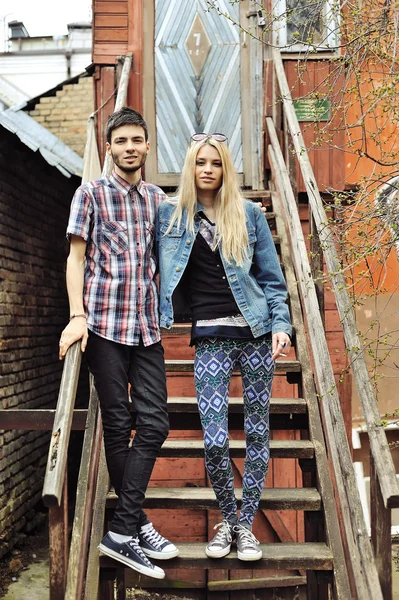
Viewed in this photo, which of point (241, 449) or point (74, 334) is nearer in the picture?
point (74, 334)

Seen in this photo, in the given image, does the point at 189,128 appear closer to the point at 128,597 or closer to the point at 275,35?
the point at 275,35

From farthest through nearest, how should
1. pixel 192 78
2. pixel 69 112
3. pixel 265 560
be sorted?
pixel 69 112
pixel 192 78
pixel 265 560

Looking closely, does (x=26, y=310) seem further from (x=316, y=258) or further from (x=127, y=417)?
(x=127, y=417)

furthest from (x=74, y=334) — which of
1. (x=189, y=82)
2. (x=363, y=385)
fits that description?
(x=189, y=82)

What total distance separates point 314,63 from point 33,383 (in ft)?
14.6

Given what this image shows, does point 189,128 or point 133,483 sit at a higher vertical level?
point 189,128

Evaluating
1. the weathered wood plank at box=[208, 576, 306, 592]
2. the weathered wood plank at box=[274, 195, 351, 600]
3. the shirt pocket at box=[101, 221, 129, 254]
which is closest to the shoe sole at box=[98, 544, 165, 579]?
the weathered wood plank at box=[274, 195, 351, 600]

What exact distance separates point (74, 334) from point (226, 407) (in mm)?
711

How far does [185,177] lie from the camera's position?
283cm

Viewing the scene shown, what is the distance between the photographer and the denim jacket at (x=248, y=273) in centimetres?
282

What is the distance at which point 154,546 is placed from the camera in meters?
2.83

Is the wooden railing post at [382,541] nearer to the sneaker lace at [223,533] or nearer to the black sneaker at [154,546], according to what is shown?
the sneaker lace at [223,533]

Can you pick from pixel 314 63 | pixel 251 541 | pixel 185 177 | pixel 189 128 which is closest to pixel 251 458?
pixel 251 541

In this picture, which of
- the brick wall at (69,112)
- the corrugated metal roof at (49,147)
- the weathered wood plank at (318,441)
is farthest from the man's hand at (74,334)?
the brick wall at (69,112)
